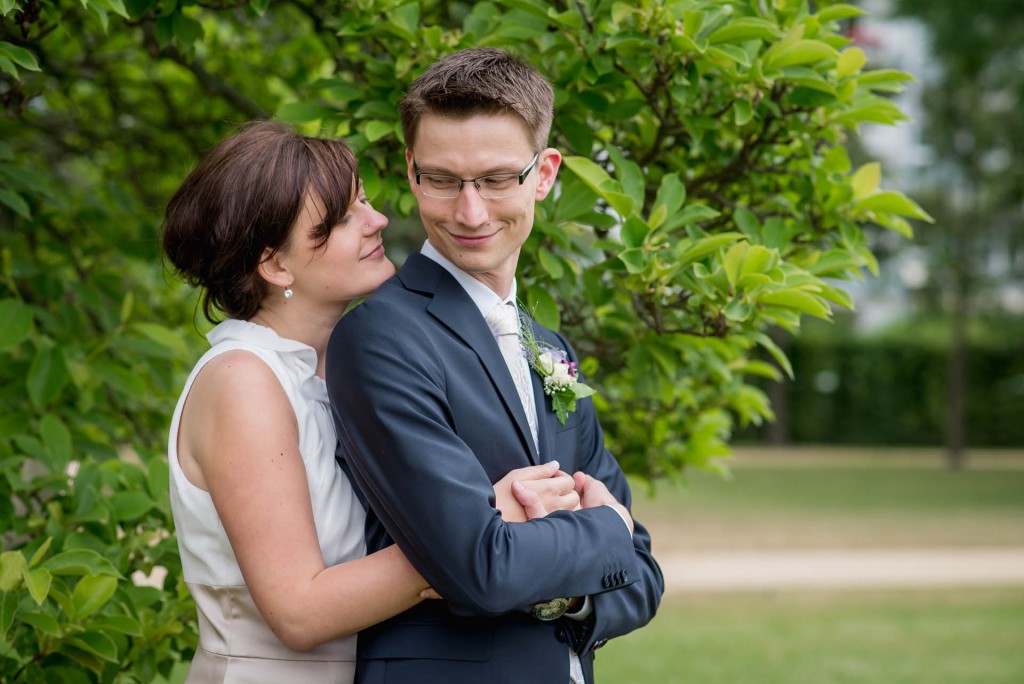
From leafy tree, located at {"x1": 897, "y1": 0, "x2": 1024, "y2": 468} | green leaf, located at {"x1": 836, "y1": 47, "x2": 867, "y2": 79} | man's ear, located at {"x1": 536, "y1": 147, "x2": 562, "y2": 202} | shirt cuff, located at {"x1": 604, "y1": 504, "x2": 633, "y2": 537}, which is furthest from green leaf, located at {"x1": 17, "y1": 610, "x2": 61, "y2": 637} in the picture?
leafy tree, located at {"x1": 897, "y1": 0, "x2": 1024, "y2": 468}

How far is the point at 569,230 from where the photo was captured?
3148 mm

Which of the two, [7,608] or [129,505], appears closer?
[7,608]

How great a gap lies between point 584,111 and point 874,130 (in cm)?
3103

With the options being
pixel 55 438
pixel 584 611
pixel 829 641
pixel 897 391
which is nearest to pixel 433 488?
pixel 584 611

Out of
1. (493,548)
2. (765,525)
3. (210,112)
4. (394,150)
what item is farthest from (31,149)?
(765,525)

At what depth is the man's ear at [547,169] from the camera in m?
2.28

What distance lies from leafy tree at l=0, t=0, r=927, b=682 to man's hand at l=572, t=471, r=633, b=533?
0.54 metres

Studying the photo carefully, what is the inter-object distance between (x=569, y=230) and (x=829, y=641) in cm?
759

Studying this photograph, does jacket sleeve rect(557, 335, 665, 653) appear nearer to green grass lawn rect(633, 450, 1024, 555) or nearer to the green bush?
green grass lawn rect(633, 450, 1024, 555)

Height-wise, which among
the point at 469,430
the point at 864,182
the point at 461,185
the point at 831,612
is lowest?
the point at 831,612

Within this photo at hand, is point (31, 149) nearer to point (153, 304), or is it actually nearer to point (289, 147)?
point (153, 304)

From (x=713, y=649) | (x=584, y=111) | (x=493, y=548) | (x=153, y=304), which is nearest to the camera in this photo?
(x=493, y=548)

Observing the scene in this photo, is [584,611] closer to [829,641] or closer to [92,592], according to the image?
[92,592]

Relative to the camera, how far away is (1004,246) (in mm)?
26109
